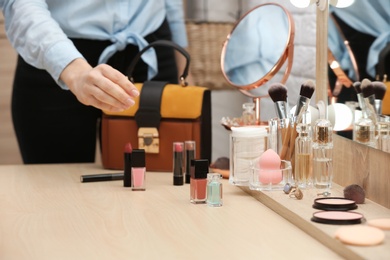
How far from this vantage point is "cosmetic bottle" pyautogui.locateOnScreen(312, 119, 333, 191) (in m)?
1.47

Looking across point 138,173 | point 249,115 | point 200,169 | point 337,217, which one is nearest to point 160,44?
point 249,115

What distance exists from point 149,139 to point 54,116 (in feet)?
1.01

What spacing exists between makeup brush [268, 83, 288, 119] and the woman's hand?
0.26m

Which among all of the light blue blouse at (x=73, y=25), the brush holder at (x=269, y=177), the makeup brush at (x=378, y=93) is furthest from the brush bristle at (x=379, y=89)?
the light blue blouse at (x=73, y=25)

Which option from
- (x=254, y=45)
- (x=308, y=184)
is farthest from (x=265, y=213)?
(x=254, y=45)

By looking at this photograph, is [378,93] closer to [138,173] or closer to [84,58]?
[138,173]

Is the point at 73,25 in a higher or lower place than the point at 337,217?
higher

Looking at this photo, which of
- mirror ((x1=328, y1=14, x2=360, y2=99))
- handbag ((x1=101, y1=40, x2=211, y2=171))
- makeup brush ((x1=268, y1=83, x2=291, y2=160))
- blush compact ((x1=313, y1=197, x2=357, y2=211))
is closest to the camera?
blush compact ((x1=313, y1=197, x2=357, y2=211))

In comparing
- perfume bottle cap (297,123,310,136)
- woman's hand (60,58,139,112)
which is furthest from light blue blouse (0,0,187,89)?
perfume bottle cap (297,123,310,136)

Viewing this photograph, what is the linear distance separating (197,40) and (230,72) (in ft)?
3.64

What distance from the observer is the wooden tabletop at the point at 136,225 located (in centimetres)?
113

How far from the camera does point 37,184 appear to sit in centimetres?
165

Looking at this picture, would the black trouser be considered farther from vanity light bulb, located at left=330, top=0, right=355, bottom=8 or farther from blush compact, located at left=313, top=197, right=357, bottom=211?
blush compact, located at left=313, top=197, right=357, bottom=211

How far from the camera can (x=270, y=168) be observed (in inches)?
58.2
